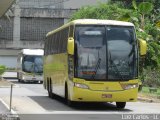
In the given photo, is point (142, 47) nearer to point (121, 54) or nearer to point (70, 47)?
point (121, 54)

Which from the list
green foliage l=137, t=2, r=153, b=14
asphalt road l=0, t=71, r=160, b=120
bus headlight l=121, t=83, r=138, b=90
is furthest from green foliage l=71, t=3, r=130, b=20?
bus headlight l=121, t=83, r=138, b=90

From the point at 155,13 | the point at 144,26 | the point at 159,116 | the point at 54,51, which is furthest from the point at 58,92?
the point at 155,13

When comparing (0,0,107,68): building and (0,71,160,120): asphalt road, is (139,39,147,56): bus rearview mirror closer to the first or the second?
(0,71,160,120): asphalt road

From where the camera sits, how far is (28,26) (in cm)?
7906

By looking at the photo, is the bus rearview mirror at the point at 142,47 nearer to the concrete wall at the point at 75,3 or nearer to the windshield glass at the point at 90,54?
the windshield glass at the point at 90,54

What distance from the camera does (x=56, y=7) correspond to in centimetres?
8075

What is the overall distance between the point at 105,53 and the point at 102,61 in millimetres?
326

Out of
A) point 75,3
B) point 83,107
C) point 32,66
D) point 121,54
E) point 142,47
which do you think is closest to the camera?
point 121,54

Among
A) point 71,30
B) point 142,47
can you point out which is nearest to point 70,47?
point 71,30

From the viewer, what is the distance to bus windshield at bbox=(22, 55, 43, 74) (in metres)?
46.2

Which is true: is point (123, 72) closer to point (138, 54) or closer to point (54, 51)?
point (138, 54)

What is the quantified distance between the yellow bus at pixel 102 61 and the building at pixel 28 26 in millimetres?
56961

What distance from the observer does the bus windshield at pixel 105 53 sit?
67.8 ft

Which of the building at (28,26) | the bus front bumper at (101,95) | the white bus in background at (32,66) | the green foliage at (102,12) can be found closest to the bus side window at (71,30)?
the bus front bumper at (101,95)
